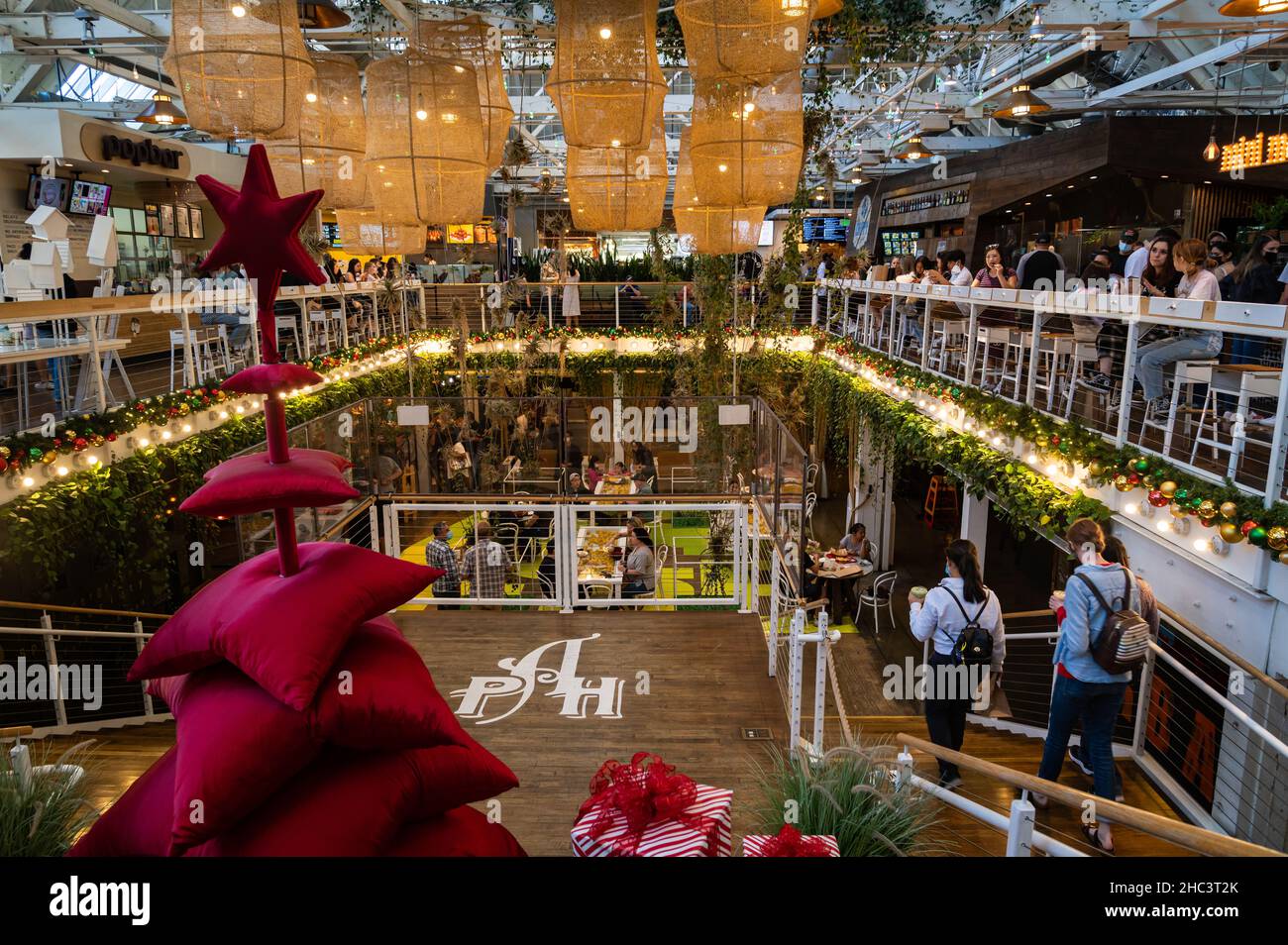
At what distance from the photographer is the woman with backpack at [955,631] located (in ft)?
14.9

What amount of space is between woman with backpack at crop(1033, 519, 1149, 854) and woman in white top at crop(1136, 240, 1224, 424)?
2006mm

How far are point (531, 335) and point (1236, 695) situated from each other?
11.6 meters

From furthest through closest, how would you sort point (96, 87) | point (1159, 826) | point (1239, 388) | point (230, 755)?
point (96, 87) → point (1239, 388) → point (1159, 826) → point (230, 755)

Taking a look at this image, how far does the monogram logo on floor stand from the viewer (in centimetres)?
520

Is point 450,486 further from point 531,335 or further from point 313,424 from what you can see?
point 531,335

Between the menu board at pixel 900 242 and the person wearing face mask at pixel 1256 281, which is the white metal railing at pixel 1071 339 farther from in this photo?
the menu board at pixel 900 242

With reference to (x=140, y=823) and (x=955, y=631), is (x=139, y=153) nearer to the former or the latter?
(x=955, y=631)

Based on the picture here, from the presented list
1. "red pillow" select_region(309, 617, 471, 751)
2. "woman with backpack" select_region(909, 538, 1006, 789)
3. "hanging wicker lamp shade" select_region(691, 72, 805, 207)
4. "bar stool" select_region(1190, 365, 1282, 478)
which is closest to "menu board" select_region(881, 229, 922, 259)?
"bar stool" select_region(1190, 365, 1282, 478)

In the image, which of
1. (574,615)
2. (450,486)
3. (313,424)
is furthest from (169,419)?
(574,615)

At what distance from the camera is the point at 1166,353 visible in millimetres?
5645

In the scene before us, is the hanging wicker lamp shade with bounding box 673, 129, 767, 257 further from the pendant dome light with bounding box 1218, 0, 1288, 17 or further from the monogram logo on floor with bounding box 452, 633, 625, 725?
the monogram logo on floor with bounding box 452, 633, 625, 725

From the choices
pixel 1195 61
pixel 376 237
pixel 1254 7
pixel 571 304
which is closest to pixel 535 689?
pixel 376 237

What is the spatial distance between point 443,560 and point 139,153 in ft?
32.7

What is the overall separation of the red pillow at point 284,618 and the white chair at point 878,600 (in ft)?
32.7
